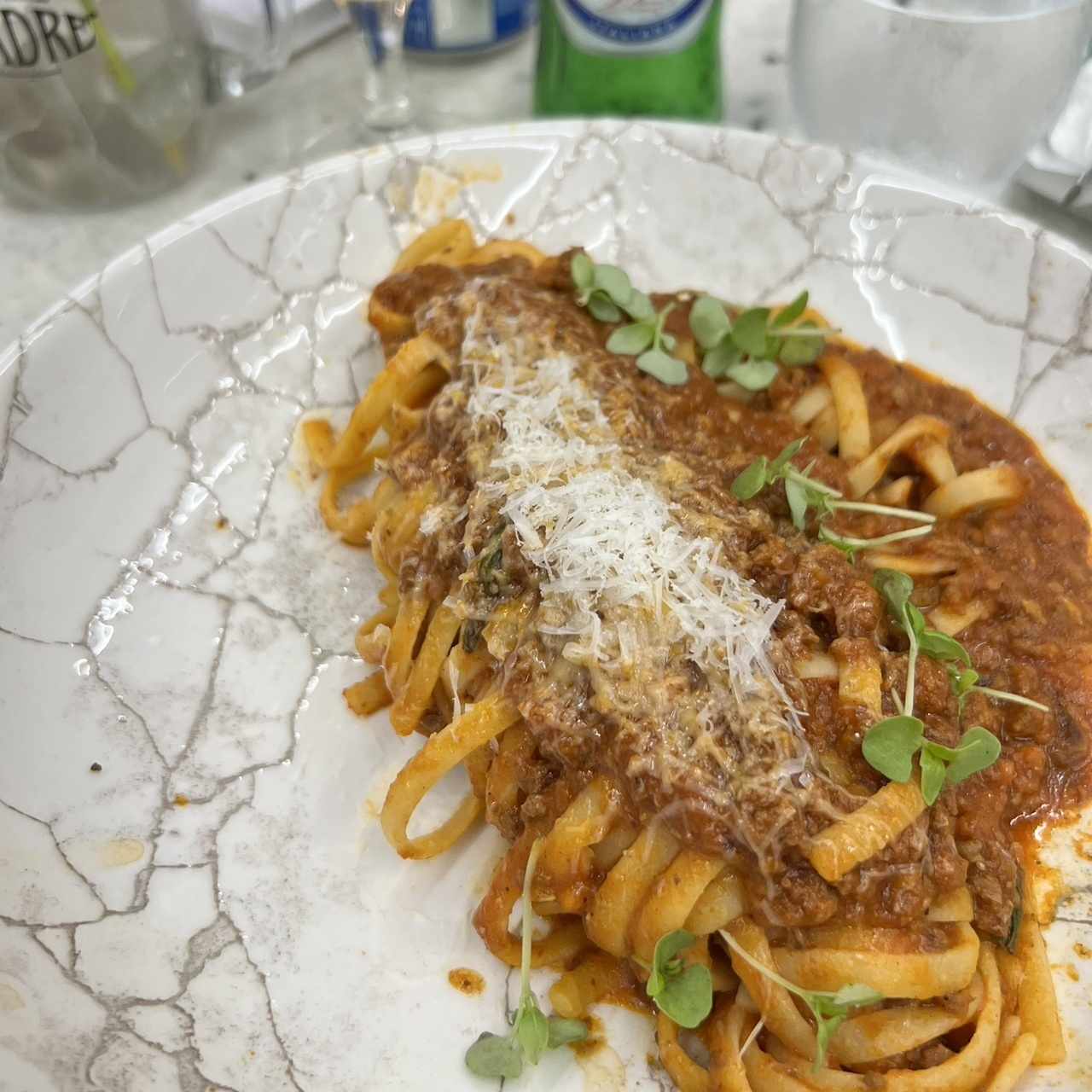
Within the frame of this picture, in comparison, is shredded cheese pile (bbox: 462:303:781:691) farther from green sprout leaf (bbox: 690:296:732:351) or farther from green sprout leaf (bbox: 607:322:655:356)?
green sprout leaf (bbox: 690:296:732:351)

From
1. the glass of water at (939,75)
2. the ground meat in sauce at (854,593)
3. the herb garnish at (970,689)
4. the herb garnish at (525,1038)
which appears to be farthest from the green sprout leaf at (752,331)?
the herb garnish at (525,1038)

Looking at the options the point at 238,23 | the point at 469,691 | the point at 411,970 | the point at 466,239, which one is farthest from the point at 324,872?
the point at 238,23

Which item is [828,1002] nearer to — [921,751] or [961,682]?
[921,751]

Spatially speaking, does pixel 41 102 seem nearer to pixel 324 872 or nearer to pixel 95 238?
pixel 95 238

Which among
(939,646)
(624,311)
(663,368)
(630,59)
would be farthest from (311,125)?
(939,646)

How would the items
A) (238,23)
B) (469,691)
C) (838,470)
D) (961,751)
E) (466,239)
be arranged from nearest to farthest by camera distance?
(961,751), (469,691), (838,470), (466,239), (238,23)

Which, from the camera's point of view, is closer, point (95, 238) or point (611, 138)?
point (611, 138)
